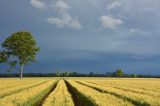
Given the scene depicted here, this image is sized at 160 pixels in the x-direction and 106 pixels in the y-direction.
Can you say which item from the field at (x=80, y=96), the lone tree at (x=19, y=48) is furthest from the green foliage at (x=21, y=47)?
the field at (x=80, y=96)

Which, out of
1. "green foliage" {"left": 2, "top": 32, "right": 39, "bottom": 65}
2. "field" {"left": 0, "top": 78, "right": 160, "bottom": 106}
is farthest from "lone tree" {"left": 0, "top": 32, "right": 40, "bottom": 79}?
"field" {"left": 0, "top": 78, "right": 160, "bottom": 106}

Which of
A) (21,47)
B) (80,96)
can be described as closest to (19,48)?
(21,47)

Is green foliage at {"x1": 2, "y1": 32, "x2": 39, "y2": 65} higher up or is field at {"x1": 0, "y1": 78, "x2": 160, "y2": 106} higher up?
green foliage at {"x1": 2, "y1": 32, "x2": 39, "y2": 65}

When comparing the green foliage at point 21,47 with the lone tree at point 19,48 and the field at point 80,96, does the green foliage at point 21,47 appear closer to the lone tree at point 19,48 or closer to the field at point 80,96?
the lone tree at point 19,48

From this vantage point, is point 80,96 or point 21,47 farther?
point 21,47

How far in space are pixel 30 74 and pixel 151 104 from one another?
17581 cm

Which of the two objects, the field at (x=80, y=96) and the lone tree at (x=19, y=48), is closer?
the field at (x=80, y=96)

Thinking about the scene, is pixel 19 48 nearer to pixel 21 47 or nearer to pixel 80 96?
pixel 21 47

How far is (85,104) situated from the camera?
23062 mm

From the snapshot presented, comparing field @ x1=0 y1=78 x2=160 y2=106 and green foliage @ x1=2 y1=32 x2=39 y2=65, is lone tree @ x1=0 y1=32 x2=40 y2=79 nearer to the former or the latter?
green foliage @ x1=2 y1=32 x2=39 y2=65

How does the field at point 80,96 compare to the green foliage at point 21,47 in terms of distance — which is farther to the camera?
the green foliage at point 21,47

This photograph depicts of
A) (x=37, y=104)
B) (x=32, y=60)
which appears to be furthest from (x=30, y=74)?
(x=37, y=104)

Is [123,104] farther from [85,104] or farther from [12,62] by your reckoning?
[12,62]

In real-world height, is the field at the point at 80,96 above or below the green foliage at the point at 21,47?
below
